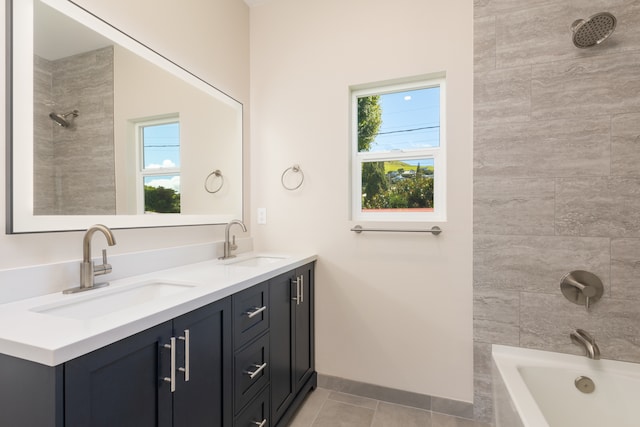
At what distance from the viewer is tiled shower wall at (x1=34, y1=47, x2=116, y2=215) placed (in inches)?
44.6

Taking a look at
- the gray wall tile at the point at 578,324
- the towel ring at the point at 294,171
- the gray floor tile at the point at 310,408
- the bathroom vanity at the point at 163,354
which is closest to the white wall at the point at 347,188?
Answer: the towel ring at the point at 294,171

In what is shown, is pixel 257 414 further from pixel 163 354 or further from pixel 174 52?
pixel 174 52

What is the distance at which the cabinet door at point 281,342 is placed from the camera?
161 centimetres

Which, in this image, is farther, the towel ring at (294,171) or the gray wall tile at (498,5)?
the towel ring at (294,171)

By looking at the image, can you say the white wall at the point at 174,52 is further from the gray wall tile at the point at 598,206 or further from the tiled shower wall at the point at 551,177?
the gray wall tile at the point at 598,206

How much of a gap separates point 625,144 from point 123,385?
2.35m

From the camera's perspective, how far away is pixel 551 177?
165 centimetres

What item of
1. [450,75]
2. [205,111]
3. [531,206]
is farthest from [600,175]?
[205,111]

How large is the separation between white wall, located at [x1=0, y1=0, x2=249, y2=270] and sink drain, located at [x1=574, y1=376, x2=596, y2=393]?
214 cm

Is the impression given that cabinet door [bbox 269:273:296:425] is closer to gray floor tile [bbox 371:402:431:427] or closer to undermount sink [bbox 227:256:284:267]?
undermount sink [bbox 227:256:284:267]

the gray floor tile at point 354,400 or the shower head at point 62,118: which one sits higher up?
the shower head at point 62,118

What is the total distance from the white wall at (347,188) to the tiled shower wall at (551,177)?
10 cm

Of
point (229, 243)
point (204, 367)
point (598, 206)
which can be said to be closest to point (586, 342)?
point (598, 206)

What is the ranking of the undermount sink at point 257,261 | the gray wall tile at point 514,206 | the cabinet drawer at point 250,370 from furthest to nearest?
the undermount sink at point 257,261, the gray wall tile at point 514,206, the cabinet drawer at point 250,370
